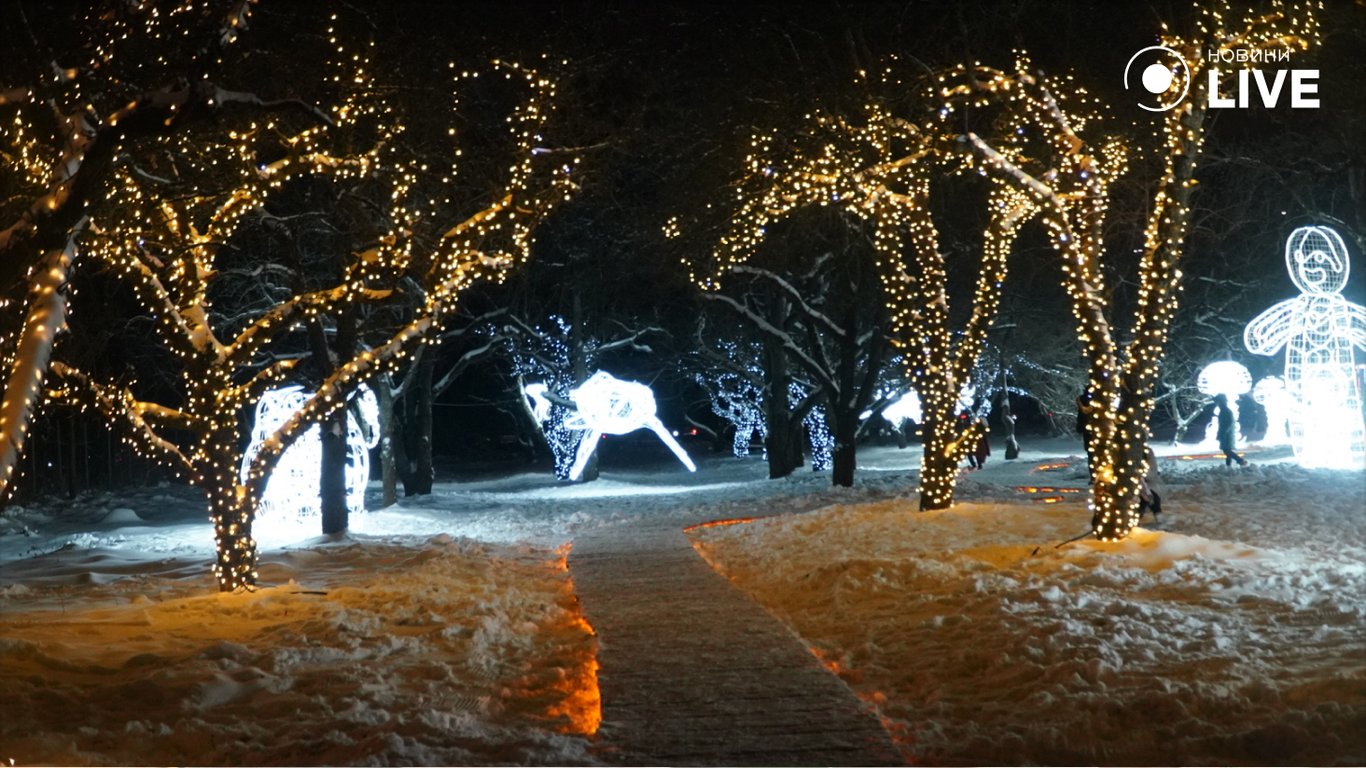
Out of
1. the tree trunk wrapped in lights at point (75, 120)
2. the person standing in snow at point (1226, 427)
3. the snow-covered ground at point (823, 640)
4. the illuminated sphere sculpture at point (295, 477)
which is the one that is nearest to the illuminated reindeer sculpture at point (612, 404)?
the illuminated sphere sculpture at point (295, 477)

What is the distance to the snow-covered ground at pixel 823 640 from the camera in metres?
6.70

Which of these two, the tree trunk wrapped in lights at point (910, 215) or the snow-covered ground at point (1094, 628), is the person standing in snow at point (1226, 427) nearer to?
the snow-covered ground at point (1094, 628)

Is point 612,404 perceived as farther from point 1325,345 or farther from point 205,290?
point 205,290

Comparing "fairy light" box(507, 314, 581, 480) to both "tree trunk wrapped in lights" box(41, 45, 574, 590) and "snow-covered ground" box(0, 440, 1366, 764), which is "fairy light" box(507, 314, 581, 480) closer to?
→ "snow-covered ground" box(0, 440, 1366, 764)

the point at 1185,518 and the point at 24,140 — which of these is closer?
the point at 24,140

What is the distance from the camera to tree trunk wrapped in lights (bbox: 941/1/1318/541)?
1166 centimetres

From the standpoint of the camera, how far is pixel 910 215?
639 inches

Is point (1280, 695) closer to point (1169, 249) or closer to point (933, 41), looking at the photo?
point (1169, 249)

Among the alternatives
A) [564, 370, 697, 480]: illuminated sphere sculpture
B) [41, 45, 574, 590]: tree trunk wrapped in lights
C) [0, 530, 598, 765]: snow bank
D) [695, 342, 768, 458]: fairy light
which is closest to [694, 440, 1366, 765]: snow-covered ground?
[0, 530, 598, 765]: snow bank

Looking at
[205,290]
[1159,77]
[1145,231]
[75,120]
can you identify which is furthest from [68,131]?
[1159,77]

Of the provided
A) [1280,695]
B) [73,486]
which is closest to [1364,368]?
[1280,695]

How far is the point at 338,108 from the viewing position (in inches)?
494

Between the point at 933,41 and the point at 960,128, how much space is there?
1462 mm

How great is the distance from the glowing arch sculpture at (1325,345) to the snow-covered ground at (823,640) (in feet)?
13.7
